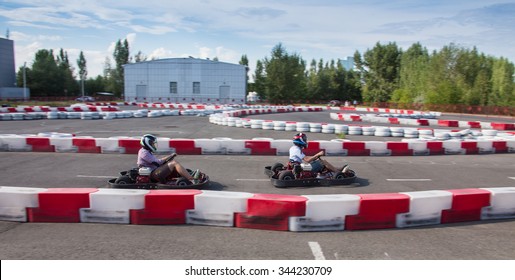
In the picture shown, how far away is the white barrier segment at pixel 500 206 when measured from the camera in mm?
5902

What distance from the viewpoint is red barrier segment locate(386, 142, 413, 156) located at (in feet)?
40.2

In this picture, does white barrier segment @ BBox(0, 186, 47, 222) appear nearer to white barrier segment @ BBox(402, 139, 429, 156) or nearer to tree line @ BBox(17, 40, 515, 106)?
white barrier segment @ BBox(402, 139, 429, 156)

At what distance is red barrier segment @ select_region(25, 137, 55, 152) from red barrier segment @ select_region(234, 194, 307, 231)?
8855 mm

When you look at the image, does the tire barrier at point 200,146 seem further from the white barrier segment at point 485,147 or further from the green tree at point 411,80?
the green tree at point 411,80

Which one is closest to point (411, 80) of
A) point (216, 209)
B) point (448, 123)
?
point (448, 123)

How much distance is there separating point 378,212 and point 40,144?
10586mm

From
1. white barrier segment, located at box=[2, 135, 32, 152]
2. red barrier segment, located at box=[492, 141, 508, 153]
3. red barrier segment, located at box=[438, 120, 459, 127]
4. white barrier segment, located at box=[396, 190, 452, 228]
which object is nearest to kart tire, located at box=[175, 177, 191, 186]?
white barrier segment, located at box=[396, 190, 452, 228]

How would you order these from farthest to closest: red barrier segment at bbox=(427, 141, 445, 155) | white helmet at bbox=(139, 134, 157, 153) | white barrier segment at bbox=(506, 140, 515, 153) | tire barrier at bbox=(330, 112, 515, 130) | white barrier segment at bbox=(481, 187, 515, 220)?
1. tire barrier at bbox=(330, 112, 515, 130)
2. white barrier segment at bbox=(506, 140, 515, 153)
3. red barrier segment at bbox=(427, 141, 445, 155)
4. white helmet at bbox=(139, 134, 157, 153)
5. white barrier segment at bbox=(481, 187, 515, 220)

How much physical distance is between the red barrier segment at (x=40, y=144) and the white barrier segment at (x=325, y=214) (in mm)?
9507

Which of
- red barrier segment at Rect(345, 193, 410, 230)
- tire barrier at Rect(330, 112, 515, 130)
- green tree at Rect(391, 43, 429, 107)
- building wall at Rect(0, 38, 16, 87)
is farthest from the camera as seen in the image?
building wall at Rect(0, 38, 16, 87)

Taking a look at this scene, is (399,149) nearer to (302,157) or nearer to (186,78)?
(302,157)

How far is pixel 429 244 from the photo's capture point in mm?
4793

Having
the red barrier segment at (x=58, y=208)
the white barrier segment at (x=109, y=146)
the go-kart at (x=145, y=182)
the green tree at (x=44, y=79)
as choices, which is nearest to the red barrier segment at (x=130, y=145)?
the white barrier segment at (x=109, y=146)

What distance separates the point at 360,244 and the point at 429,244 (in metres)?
0.90
